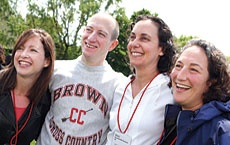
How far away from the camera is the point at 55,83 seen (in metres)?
3.57

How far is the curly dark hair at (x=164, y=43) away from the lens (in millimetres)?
3309

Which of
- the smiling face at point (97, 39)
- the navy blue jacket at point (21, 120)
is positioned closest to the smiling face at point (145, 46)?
the smiling face at point (97, 39)

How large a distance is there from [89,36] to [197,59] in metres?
1.50

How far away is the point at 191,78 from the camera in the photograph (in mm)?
2553

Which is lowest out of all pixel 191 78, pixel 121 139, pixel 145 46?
pixel 121 139

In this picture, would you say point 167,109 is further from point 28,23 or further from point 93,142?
point 28,23

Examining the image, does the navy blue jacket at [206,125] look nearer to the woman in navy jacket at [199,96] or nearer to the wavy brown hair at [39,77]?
the woman in navy jacket at [199,96]

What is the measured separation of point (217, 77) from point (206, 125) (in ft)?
1.47

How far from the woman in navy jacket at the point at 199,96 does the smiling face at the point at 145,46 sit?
503 mm

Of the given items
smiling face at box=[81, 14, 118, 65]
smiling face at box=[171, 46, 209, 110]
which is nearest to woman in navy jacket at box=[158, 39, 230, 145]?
smiling face at box=[171, 46, 209, 110]

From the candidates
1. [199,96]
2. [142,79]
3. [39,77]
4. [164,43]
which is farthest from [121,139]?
[39,77]

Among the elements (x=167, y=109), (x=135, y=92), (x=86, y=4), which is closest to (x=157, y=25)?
(x=135, y=92)

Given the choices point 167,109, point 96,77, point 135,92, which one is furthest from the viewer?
point 96,77

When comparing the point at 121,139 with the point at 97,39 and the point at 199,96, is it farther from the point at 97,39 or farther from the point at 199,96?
the point at 97,39
